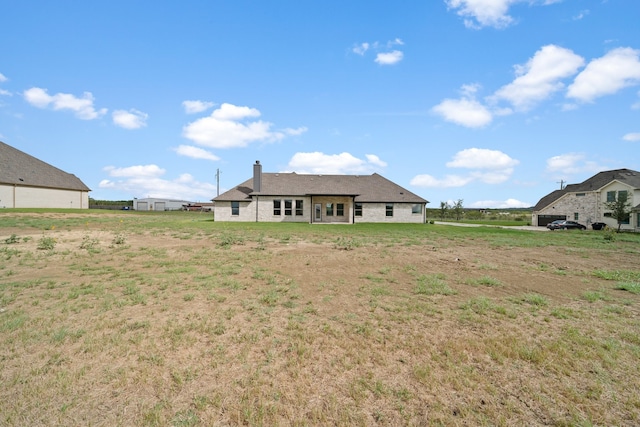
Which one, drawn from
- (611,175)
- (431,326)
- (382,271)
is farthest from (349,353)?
(611,175)

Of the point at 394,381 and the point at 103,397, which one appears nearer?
the point at 103,397

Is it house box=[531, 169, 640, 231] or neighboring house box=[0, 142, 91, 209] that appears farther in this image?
neighboring house box=[0, 142, 91, 209]

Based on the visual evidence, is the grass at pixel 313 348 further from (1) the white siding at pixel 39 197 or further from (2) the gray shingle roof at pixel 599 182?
(1) the white siding at pixel 39 197

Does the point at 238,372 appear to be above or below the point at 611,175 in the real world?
below

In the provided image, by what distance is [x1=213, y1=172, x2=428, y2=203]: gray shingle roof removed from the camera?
115ft

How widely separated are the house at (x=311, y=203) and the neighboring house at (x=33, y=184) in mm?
27791

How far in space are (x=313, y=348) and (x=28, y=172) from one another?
5617cm

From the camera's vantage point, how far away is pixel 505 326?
501cm

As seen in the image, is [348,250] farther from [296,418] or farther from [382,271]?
[296,418]

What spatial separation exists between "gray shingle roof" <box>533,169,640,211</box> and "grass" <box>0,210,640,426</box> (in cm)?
4143

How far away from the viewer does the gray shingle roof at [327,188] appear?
115 feet

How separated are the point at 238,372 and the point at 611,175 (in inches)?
2148

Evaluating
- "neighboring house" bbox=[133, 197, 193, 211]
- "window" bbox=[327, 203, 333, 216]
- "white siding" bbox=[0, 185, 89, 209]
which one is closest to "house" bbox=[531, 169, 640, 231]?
"window" bbox=[327, 203, 333, 216]

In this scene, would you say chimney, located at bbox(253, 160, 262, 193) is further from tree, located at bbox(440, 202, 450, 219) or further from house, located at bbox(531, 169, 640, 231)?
house, located at bbox(531, 169, 640, 231)
